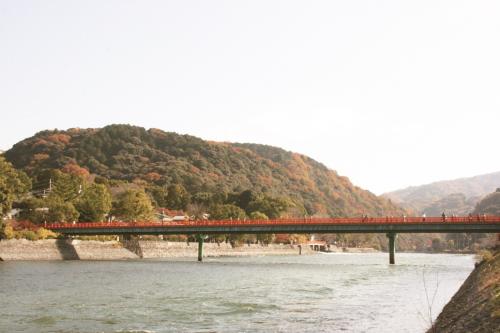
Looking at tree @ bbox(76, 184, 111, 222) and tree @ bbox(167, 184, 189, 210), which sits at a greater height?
tree @ bbox(167, 184, 189, 210)

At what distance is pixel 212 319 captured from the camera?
3152 cm

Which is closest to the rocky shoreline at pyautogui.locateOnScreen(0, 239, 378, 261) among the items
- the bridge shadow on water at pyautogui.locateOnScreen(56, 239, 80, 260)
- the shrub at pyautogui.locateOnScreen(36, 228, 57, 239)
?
the bridge shadow on water at pyautogui.locateOnScreen(56, 239, 80, 260)

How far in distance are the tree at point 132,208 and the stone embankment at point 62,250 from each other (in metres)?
14.7

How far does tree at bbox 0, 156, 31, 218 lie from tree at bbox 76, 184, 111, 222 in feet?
38.8

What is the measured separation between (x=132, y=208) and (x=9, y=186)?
30.3 meters

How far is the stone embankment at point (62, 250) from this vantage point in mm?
83562

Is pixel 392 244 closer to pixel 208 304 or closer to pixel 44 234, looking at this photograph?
pixel 44 234

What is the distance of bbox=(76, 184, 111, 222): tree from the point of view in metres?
114

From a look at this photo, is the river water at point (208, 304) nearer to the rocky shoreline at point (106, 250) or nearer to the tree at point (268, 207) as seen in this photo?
the rocky shoreline at point (106, 250)

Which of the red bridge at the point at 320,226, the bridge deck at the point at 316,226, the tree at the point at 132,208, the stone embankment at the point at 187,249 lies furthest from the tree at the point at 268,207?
the bridge deck at the point at 316,226

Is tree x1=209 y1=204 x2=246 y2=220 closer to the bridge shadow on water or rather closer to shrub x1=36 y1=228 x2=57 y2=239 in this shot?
the bridge shadow on water

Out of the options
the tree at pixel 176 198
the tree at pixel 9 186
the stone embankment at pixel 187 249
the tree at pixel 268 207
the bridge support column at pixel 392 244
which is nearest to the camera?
the tree at pixel 9 186

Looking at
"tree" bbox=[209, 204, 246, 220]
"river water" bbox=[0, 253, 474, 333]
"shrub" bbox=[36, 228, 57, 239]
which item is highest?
"tree" bbox=[209, 204, 246, 220]

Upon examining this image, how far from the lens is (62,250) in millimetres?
94688
